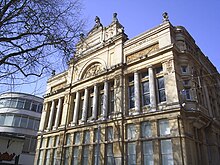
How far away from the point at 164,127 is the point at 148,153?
7.79 feet

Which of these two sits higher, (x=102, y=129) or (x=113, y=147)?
(x=102, y=129)

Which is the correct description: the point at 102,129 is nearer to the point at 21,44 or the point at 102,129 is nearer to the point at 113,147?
the point at 113,147

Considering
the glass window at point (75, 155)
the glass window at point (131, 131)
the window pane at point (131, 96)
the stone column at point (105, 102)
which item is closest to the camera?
the glass window at point (131, 131)

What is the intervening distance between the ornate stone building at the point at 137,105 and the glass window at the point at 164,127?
0.07 m

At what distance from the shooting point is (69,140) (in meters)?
21.2

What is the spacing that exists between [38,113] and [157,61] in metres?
23.7

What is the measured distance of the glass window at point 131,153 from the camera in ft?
51.2

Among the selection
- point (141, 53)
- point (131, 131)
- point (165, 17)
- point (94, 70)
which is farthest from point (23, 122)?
point (165, 17)

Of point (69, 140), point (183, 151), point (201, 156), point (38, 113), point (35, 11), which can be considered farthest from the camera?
point (38, 113)

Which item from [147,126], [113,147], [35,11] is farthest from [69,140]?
[35,11]

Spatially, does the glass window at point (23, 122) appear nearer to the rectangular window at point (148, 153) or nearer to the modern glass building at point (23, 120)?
the modern glass building at point (23, 120)

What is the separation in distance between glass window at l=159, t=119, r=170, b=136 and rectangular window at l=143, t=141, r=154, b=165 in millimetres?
1326

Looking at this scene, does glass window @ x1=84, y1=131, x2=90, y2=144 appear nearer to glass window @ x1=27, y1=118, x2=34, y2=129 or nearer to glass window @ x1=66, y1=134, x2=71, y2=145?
glass window @ x1=66, y1=134, x2=71, y2=145

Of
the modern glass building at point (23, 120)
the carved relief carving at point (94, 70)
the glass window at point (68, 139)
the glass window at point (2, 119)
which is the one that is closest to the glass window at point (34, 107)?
the modern glass building at point (23, 120)
